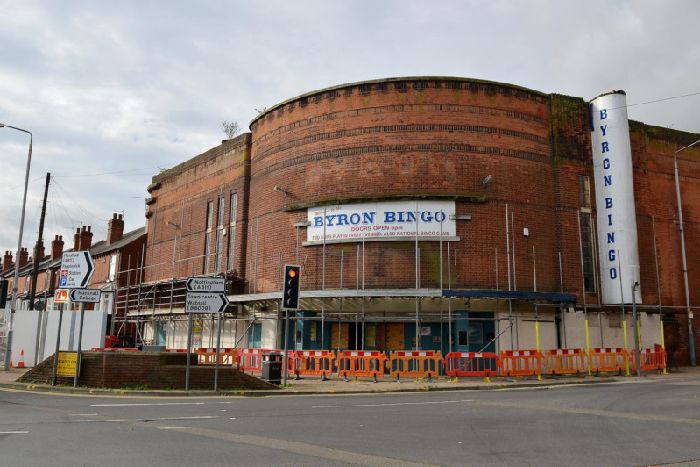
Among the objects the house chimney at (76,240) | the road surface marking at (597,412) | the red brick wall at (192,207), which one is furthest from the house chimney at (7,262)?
the road surface marking at (597,412)

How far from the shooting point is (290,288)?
63.3 feet

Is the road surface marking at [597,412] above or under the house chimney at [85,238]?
under

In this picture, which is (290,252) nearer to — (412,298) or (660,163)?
(412,298)

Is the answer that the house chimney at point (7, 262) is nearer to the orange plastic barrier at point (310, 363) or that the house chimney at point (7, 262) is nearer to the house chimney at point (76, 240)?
the house chimney at point (76, 240)

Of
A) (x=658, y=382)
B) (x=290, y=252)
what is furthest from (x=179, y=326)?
(x=658, y=382)

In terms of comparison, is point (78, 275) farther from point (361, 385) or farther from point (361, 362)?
point (361, 362)

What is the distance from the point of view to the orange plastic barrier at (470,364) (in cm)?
2062

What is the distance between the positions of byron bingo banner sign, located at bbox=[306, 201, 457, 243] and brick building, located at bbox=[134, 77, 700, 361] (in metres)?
0.06

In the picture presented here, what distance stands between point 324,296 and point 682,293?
18.9m

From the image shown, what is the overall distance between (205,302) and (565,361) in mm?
14159

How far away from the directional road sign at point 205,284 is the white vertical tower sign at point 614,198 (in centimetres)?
1841

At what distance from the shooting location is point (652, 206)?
29625mm

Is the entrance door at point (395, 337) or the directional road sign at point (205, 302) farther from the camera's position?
the entrance door at point (395, 337)

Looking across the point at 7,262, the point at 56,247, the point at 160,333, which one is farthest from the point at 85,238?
the point at 7,262
